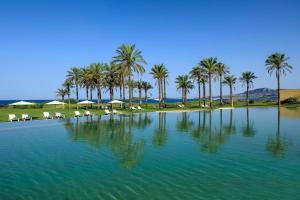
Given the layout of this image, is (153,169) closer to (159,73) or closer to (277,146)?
(277,146)

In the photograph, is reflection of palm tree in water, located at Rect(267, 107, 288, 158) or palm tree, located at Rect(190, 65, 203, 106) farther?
palm tree, located at Rect(190, 65, 203, 106)

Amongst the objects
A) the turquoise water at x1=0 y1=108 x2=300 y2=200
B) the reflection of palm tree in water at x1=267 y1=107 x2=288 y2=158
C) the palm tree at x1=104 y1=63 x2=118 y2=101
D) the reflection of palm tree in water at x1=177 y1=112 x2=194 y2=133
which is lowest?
the turquoise water at x1=0 y1=108 x2=300 y2=200

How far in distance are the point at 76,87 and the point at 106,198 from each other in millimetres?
59714

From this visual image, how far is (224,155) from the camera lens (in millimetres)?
14234

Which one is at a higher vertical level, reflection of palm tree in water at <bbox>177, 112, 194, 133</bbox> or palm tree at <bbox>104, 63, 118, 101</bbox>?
palm tree at <bbox>104, 63, 118, 101</bbox>

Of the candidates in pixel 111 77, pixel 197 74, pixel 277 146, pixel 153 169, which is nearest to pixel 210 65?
pixel 197 74

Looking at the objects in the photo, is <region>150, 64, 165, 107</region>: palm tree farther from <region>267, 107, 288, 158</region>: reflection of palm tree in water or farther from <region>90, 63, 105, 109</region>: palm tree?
<region>267, 107, 288, 158</region>: reflection of palm tree in water

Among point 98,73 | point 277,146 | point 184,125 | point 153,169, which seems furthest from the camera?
point 98,73

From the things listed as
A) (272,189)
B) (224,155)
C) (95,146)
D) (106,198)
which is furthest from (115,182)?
(95,146)

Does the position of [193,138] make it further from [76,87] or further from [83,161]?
[76,87]

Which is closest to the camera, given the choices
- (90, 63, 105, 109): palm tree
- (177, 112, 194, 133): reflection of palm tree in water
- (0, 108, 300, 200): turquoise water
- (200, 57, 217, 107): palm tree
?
(0, 108, 300, 200): turquoise water

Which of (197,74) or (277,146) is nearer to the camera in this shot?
(277,146)

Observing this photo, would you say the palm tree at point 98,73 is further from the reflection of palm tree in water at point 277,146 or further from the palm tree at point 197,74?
the reflection of palm tree in water at point 277,146

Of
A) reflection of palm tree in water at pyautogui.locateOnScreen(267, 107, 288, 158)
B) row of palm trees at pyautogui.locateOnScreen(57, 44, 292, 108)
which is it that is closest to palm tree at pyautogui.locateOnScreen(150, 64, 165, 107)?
row of palm trees at pyautogui.locateOnScreen(57, 44, 292, 108)
